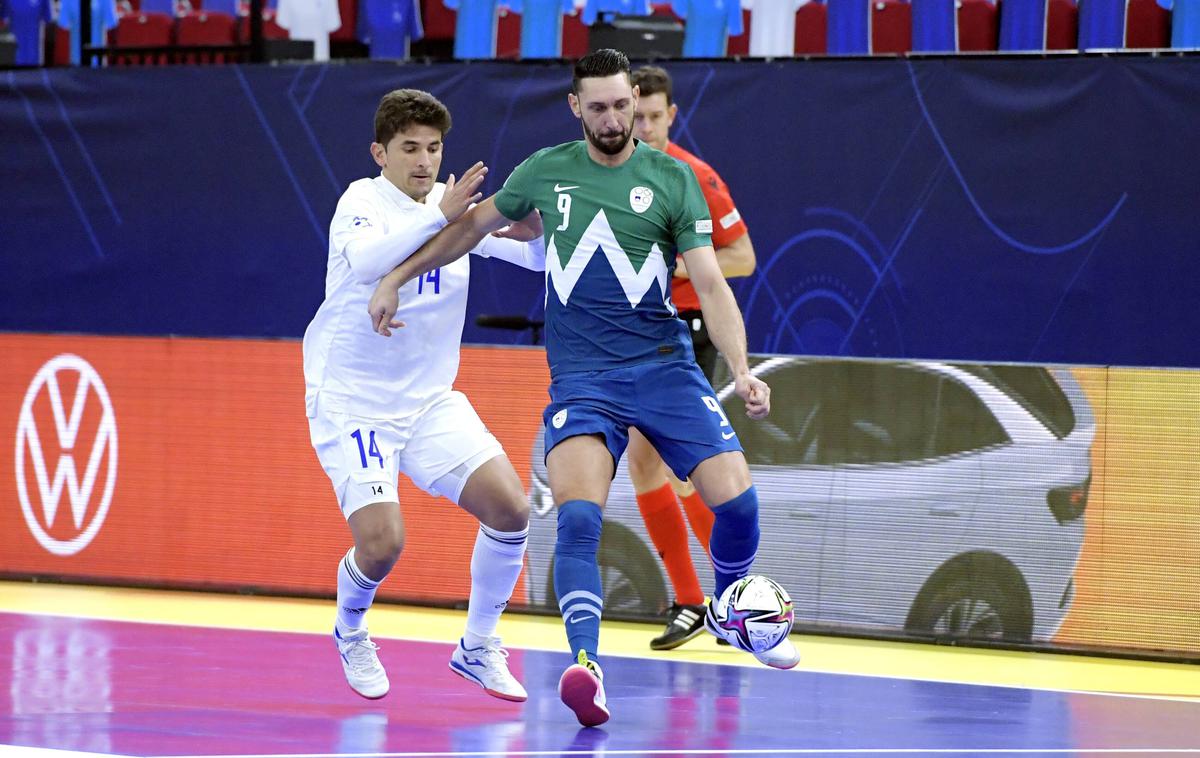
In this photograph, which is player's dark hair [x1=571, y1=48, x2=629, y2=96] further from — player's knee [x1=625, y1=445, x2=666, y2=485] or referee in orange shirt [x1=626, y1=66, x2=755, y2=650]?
player's knee [x1=625, y1=445, x2=666, y2=485]

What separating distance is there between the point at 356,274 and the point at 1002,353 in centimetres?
539

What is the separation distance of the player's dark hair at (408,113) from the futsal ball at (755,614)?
175cm

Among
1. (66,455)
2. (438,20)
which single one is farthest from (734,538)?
(438,20)

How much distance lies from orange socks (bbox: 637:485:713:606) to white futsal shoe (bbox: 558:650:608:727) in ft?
6.94

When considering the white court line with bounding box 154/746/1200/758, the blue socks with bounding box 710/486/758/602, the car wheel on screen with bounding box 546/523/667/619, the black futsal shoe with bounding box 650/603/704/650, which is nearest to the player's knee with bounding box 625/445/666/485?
the black futsal shoe with bounding box 650/603/704/650

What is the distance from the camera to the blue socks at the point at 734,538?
4.96 m

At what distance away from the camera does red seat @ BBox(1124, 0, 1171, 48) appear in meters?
9.88

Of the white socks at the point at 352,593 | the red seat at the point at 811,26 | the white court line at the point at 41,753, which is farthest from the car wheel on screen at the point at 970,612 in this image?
the red seat at the point at 811,26

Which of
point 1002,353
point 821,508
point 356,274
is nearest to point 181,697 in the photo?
point 356,274

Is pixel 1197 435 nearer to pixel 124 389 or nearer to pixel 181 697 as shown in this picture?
pixel 181 697

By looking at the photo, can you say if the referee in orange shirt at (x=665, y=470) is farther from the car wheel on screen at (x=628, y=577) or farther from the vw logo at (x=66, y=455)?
the vw logo at (x=66, y=455)

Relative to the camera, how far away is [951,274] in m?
9.76

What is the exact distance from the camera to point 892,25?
10430 mm

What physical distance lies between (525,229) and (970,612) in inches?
115
